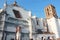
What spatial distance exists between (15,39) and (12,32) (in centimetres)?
212

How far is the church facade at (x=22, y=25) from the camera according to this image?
26453mm

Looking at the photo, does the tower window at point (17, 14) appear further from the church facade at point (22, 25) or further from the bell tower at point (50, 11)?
the bell tower at point (50, 11)

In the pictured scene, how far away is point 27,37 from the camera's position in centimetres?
2980

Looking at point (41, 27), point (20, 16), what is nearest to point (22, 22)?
point (20, 16)

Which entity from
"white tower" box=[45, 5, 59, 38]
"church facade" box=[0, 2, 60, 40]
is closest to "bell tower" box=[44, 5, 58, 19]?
"white tower" box=[45, 5, 59, 38]

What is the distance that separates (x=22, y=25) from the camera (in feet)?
98.6

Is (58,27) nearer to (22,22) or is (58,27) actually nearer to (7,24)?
(22,22)

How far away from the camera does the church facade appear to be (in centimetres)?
2645

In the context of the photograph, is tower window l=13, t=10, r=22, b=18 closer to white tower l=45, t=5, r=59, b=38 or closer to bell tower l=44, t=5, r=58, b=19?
white tower l=45, t=5, r=59, b=38

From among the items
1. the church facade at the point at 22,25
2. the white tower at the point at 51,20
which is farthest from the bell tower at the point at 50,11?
the church facade at the point at 22,25

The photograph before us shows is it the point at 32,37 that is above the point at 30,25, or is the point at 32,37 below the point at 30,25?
below

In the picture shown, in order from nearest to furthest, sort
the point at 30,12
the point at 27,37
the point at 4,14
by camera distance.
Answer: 1. the point at 4,14
2. the point at 27,37
3. the point at 30,12

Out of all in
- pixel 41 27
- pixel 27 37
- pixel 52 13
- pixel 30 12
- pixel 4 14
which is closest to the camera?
pixel 4 14

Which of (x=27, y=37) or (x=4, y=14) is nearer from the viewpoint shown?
(x=4, y=14)
